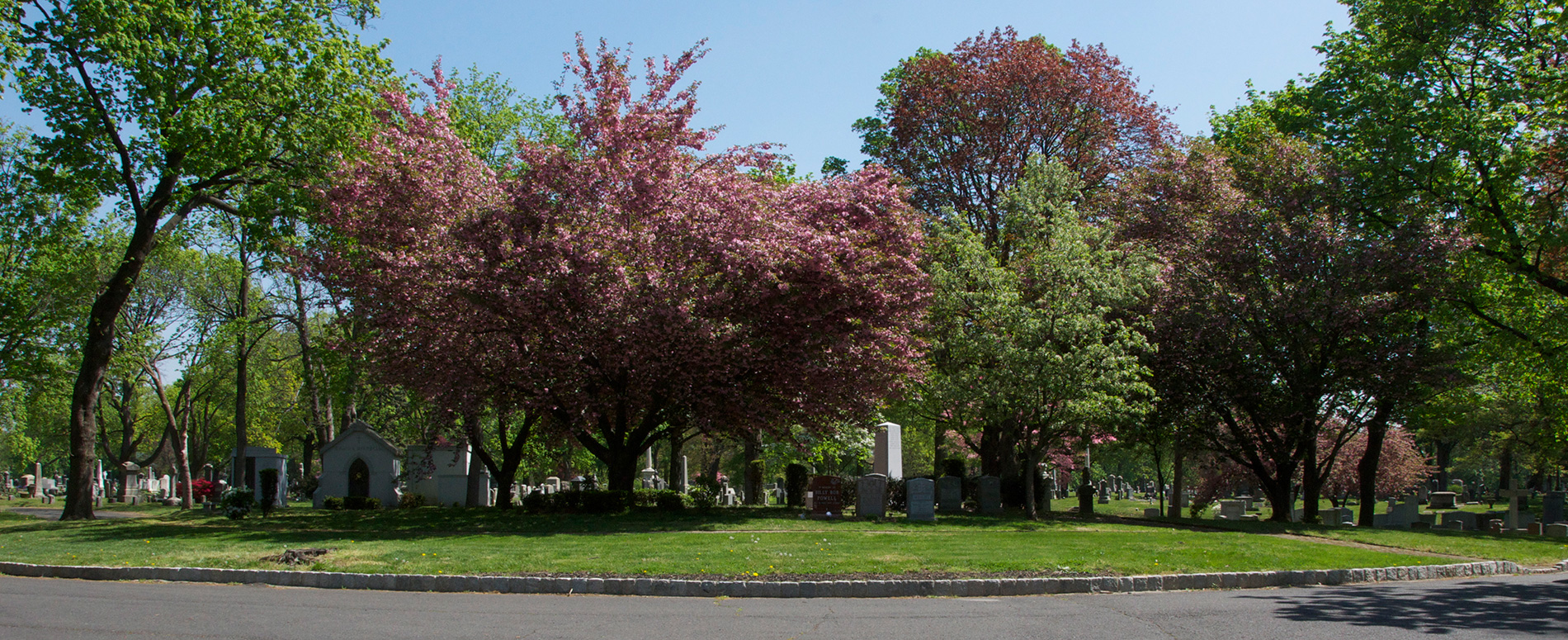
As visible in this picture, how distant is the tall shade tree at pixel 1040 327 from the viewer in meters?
23.1

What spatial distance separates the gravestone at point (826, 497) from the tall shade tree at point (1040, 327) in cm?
372

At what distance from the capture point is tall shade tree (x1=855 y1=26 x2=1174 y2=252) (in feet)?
104

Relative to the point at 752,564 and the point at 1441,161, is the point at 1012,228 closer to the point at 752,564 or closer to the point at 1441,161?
the point at 1441,161

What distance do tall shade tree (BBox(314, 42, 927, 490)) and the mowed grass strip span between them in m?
3.91

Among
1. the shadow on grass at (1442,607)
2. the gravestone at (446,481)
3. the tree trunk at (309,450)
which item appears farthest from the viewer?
the tree trunk at (309,450)

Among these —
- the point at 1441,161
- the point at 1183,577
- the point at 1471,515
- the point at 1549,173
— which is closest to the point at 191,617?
the point at 1183,577

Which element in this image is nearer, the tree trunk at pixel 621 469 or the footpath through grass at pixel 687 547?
the footpath through grass at pixel 687 547

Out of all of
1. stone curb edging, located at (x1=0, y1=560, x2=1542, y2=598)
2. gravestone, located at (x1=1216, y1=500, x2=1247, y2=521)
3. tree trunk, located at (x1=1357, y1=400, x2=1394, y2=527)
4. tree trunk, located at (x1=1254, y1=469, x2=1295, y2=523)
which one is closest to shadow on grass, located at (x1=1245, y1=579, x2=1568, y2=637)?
stone curb edging, located at (x1=0, y1=560, x2=1542, y2=598)

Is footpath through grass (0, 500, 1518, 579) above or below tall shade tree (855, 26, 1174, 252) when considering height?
below

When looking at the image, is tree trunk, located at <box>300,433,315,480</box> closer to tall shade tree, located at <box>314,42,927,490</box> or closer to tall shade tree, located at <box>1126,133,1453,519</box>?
tall shade tree, located at <box>314,42,927,490</box>

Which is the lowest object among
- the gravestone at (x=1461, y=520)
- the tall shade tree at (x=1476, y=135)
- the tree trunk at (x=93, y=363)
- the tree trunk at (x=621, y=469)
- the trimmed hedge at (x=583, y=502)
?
the gravestone at (x=1461, y=520)

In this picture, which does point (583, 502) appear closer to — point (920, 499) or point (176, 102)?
point (920, 499)

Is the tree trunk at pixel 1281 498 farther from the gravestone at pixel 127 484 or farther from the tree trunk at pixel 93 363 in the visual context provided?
the gravestone at pixel 127 484

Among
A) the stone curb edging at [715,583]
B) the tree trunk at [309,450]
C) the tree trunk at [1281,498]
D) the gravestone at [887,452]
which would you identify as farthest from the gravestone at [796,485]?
the tree trunk at [309,450]
